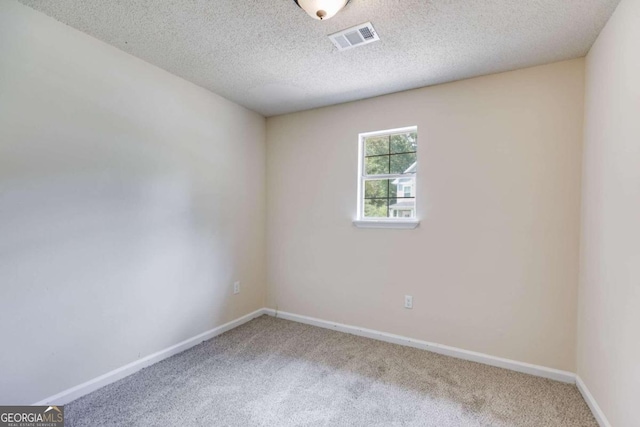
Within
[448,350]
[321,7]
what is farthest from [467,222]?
[321,7]

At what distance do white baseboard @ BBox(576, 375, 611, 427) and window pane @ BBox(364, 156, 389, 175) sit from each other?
7.11 feet

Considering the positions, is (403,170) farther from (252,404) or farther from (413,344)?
(252,404)

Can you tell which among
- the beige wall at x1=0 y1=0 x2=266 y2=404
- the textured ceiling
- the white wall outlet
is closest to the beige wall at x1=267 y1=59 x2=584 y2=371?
the white wall outlet

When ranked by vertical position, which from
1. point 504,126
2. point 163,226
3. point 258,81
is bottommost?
point 163,226

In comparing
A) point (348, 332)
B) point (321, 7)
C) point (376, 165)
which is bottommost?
point (348, 332)

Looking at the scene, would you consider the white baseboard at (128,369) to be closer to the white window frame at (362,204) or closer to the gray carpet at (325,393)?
the gray carpet at (325,393)

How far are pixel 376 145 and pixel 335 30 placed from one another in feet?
4.39

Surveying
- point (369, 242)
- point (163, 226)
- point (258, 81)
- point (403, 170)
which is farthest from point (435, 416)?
point (258, 81)

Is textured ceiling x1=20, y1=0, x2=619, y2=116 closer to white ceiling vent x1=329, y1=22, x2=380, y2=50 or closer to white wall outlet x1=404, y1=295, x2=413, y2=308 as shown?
white ceiling vent x1=329, y1=22, x2=380, y2=50

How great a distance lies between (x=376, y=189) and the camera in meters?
3.08

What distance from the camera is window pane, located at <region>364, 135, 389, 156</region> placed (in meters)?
3.03

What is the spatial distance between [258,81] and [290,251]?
6.03ft

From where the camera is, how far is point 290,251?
11.5 feet
